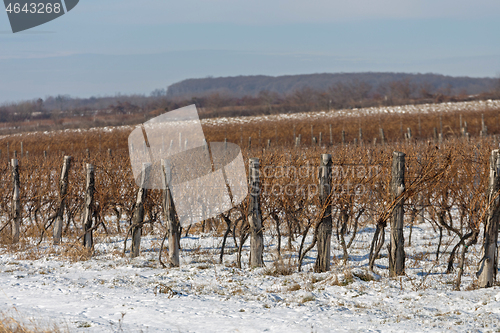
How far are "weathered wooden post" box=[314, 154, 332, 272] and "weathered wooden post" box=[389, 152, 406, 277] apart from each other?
2.95 feet

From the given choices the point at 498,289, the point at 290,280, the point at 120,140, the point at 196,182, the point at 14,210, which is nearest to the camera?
the point at 498,289

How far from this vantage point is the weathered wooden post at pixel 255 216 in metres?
6.46

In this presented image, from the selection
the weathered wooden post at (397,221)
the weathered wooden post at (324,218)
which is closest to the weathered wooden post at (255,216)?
the weathered wooden post at (324,218)

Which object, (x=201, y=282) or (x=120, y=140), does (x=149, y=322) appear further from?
(x=120, y=140)

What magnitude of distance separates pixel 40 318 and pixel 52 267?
8.10 feet

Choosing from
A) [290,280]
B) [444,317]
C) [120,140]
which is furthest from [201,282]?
[120,140]

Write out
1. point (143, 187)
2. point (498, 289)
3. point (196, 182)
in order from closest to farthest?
point (498, 289) → point (143, 187) → point (196, 182)

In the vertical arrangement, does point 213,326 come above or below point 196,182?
below

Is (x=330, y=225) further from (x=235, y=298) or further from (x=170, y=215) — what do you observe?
(x=170, y=215)

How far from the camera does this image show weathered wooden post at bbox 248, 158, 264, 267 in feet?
21.2

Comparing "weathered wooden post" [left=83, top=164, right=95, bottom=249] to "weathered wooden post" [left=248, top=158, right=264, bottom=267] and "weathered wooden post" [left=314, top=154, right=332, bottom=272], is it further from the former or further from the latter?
"weathered wooden post" [left=314, top=154, right=332, bottom=272]

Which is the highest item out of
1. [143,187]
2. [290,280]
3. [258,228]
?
[143,187]

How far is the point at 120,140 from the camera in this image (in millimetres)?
34406

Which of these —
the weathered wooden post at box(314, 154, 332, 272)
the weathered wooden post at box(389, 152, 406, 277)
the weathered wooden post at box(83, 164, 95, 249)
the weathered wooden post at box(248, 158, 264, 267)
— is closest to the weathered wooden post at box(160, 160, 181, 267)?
the weathered wooden post at box(248, 158, 264, 267)
